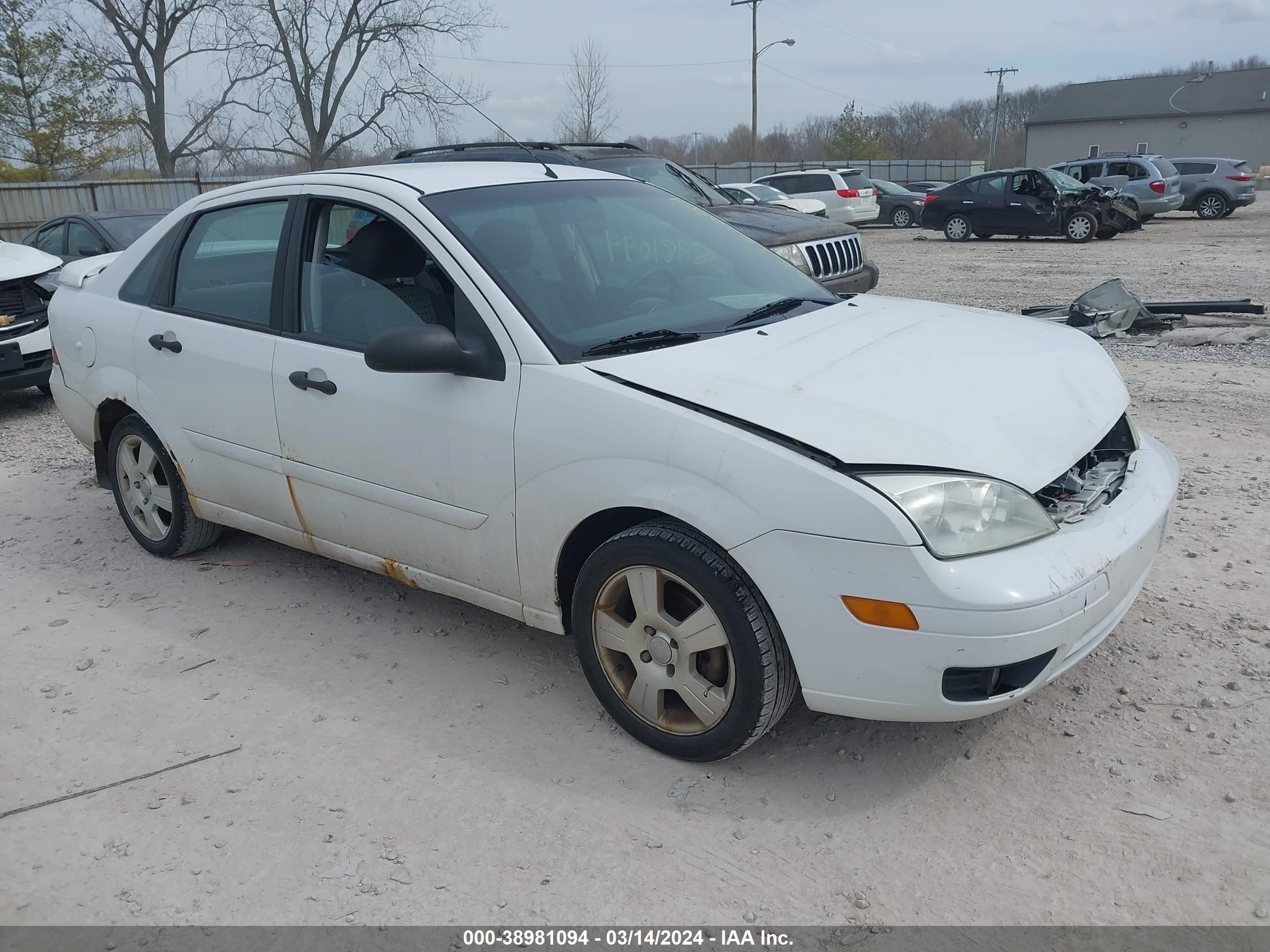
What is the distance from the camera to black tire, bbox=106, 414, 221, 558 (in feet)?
15.1

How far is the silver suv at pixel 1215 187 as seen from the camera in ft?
80.8

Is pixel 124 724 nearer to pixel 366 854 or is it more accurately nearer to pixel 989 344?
pixel 366 854

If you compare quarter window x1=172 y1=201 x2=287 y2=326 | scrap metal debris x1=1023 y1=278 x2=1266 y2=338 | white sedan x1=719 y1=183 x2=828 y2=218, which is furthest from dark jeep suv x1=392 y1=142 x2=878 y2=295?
white sedan x1=719 y1=183 x2=828 y2=218

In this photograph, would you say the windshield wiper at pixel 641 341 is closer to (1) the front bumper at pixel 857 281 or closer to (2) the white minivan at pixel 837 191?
(1) the front bumper at pixel 857 281

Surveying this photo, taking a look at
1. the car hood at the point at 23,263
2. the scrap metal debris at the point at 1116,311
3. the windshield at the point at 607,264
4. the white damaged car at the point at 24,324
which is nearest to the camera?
the windshield at the point at 607,264

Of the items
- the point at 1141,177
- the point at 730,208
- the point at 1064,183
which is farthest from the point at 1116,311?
the point at 1141,177

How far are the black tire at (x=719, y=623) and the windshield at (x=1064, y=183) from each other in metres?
19.5

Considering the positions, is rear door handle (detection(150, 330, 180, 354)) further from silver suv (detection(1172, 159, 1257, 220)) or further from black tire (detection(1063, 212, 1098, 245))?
silver suv (detection(1172, 159, 1257, 220))

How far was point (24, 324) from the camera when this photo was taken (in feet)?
25.6

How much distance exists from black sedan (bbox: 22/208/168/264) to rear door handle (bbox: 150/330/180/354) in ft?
19.1

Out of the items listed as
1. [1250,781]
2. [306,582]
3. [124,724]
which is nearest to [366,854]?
[124,724]

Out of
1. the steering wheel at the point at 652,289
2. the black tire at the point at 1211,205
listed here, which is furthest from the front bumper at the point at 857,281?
the black tire at the point at 1211,205

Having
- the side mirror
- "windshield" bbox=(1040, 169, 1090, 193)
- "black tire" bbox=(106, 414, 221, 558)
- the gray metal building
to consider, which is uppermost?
the gray metal building
